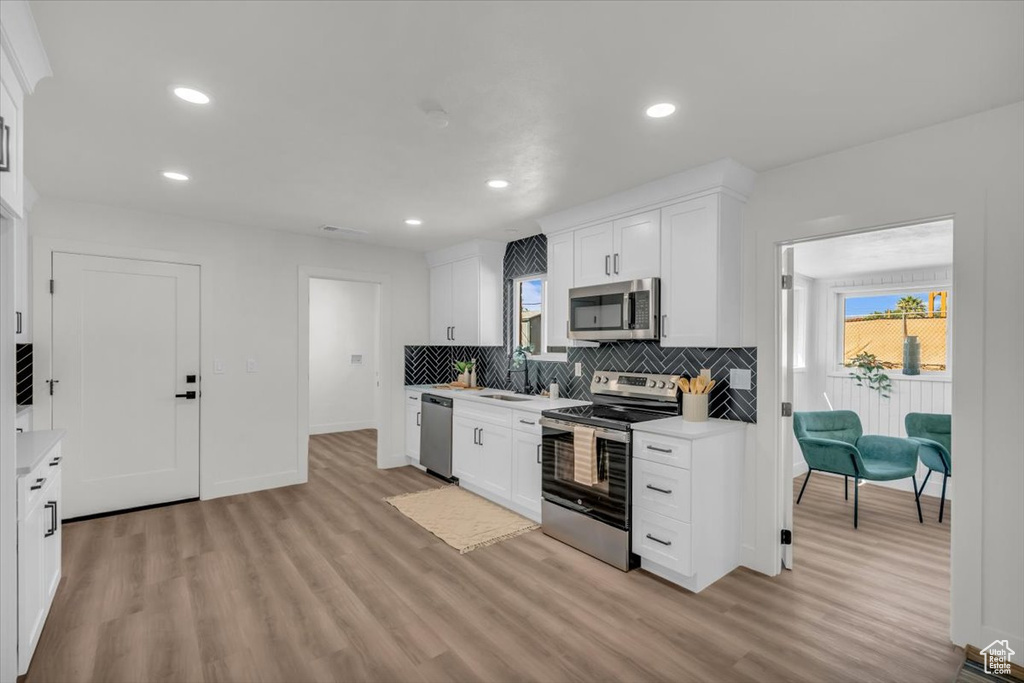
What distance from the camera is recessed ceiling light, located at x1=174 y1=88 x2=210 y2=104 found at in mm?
2084

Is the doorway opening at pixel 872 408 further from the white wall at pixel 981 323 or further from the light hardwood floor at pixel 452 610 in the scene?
the white wall at pixel 981 323

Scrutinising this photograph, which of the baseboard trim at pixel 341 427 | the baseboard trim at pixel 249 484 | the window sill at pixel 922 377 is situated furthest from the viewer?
the baseboard trim at pixel 341 427

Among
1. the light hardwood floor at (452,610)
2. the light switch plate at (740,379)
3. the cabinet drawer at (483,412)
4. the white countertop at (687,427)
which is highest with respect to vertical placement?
the light switch plate at (740,379)

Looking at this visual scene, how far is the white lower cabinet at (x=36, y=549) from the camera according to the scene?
1955 millimetres

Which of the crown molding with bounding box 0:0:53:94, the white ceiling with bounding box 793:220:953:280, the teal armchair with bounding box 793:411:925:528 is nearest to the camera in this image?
the crown molding with bounding box 0:0:53:94

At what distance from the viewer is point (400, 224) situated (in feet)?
14.5

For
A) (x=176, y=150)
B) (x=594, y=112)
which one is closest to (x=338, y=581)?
(x=176, y=150)

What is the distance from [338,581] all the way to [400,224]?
2.91 metres

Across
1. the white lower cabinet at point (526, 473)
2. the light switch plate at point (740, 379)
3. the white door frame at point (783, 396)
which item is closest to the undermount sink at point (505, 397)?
the white lower cabinet at point (526, 473)

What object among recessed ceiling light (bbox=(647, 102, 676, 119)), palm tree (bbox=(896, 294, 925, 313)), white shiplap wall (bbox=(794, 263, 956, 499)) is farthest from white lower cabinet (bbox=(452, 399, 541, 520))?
palm tree (bbox=(896, 294, 925, 313))

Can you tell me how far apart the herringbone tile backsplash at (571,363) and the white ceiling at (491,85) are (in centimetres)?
126

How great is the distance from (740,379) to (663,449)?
77 centimetres

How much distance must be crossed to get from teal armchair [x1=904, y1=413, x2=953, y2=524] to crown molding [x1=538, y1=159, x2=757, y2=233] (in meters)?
2.83

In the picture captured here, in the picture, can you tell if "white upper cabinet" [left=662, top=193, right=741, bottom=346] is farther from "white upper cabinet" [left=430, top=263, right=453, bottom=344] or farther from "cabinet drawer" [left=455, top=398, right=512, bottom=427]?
"white upper cabinet" [left=430, top=263, right=453, bottom=344]
